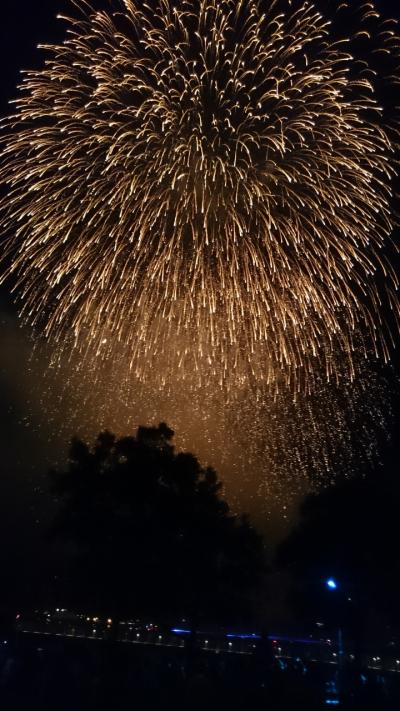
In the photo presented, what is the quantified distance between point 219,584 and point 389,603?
1304 cm

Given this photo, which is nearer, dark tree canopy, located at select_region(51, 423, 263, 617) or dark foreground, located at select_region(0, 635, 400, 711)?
dark foreground, located at select_region(0, 635, 400, 711)

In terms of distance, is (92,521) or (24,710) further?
(92,521)

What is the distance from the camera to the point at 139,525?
27.8m

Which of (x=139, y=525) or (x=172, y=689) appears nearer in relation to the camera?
(x=172, y=689)

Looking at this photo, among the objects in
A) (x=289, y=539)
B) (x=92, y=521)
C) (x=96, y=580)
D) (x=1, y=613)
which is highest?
(x=92, y=521)

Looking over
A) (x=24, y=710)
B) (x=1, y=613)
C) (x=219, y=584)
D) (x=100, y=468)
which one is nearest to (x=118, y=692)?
(x=24, y=710)

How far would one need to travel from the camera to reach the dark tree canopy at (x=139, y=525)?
27.4 metres

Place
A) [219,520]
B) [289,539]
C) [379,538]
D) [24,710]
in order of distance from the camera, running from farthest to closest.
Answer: [289,539] → [379,538] → [219,520] → [24,710]

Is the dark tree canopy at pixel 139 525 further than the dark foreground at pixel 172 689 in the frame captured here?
Yes

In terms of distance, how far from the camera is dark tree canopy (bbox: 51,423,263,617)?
27.4 meters

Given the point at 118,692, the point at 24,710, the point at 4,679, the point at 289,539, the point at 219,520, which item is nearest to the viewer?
the point at 24,710

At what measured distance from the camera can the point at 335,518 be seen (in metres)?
41.4

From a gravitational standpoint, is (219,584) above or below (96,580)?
below

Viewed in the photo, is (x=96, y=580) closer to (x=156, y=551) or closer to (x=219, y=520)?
(x=156, y=551)
